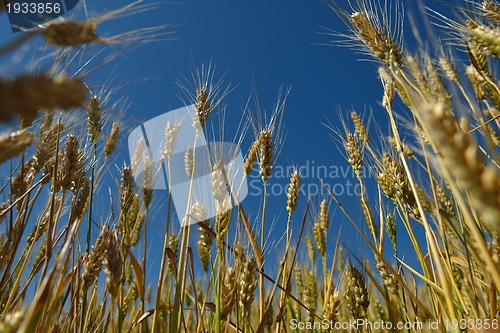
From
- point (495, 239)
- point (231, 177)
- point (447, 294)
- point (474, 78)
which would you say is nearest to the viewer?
point (447, 294)

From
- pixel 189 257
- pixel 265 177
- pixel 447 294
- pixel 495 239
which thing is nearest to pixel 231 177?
pixel 265 177

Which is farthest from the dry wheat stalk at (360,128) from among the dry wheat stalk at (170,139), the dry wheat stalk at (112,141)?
the dry wheat stalk at (112,141)

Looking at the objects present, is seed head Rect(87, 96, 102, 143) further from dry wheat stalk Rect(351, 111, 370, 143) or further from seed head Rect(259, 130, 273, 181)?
dry wheat stalk Rect(351, 111, 370, 143)

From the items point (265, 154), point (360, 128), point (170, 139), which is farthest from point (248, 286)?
point (360, 128)

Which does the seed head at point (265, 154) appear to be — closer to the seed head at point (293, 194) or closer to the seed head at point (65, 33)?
→ the seed head at point (293, 194)

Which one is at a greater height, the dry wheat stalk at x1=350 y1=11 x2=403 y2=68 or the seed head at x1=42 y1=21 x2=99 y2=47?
the dry wheat stalk at x1=350 y1=11 x2=403 y2=68

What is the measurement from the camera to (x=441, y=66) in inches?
109

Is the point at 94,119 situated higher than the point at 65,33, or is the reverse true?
the point at 94,119

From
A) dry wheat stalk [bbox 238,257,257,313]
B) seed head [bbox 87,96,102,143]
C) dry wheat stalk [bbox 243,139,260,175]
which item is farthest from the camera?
dry wheat stalk [bbox 243,139,260,175]

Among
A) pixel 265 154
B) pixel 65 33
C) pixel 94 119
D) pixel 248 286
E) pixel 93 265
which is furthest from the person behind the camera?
pixel 265 154

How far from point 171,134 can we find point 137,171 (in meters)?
0.42

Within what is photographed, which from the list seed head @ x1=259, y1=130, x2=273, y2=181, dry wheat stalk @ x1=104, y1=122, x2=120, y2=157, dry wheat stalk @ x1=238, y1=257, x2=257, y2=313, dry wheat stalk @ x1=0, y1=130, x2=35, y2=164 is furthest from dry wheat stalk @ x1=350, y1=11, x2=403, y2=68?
dry wheat stalk @ x1=104, y1=122, x2=120, y2=157

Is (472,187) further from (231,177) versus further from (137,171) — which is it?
(137,171)

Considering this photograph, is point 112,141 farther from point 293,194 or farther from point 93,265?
point 293,194
